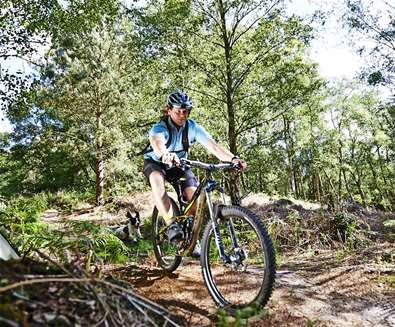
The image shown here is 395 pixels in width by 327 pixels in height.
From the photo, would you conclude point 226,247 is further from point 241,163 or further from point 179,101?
point 179,101

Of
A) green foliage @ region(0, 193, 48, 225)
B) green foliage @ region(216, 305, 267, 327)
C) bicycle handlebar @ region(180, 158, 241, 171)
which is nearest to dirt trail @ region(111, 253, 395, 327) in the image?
green foliage @ region(216, 305, 267, 327)

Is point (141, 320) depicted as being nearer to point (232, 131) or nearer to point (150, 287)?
point (150, 287)

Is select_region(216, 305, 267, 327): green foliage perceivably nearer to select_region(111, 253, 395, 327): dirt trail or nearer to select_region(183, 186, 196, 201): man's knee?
select_region(111, 253, 395, 327): dirt trail

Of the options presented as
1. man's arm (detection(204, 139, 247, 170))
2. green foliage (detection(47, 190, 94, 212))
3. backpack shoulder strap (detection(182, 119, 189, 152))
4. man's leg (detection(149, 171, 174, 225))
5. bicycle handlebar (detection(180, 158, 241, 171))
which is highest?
green foliage (detection(47, 190, 94, 212))

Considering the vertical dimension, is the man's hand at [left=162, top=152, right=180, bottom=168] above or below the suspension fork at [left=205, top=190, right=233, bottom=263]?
above

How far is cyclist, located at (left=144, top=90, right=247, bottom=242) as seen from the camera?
13.6 feet

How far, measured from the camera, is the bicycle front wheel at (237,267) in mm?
3055

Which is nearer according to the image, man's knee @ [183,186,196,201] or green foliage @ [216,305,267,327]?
green foliage @ [216,305,267,327]

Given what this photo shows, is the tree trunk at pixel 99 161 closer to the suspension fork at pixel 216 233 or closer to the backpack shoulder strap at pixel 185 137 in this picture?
the backpack shoulder strap at pixel 185 137

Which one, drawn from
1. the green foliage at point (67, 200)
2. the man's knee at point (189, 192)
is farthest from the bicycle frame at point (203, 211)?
the green foliage at point (67, 200)

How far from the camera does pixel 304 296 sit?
148 inches

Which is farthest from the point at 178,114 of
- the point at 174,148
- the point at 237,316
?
the point at 237,316

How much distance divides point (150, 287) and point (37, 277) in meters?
2.43

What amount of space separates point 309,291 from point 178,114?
2.26m
